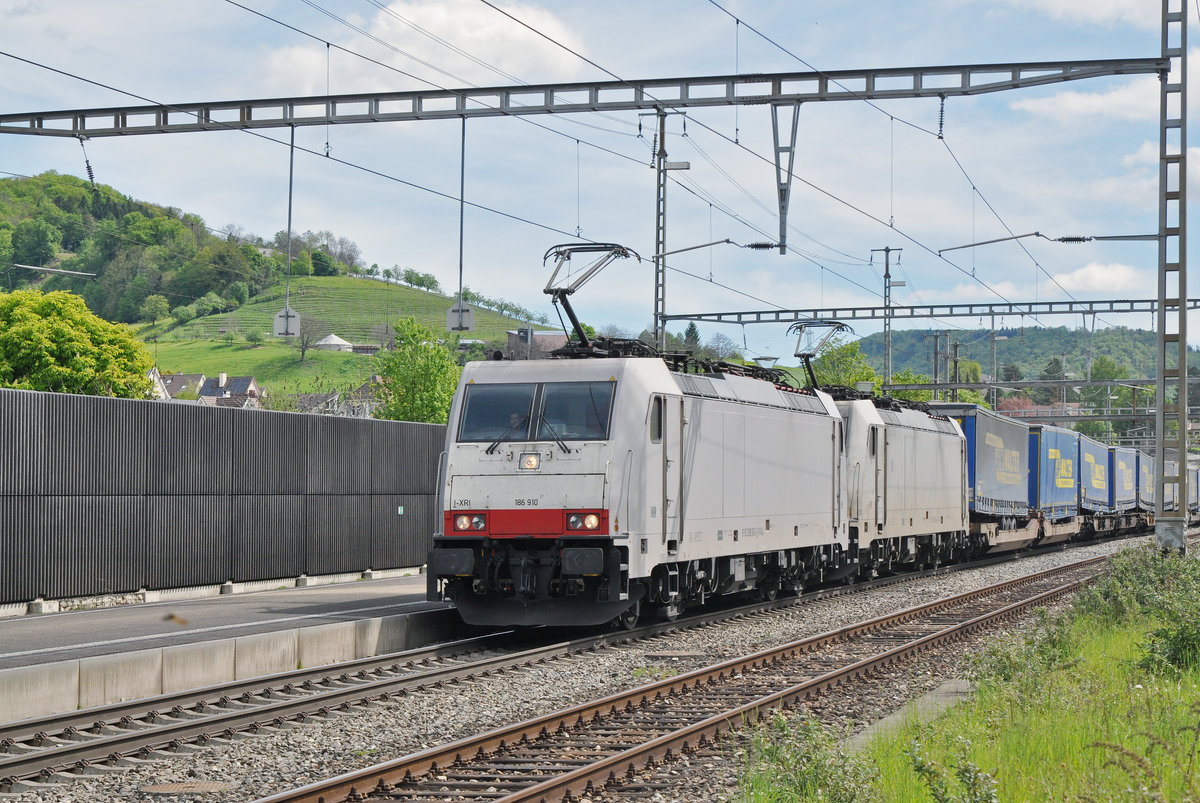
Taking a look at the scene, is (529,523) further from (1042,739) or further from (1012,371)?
(1012,371)

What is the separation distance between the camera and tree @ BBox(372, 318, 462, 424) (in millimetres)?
90250

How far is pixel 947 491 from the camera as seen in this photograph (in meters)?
32.0

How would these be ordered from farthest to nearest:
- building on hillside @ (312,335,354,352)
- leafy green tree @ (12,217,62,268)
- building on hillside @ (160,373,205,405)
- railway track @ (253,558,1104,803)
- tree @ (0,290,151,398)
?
building on hillside @ (312,335,354,352), building on hillside @ (160,373,205,405), leafy green tree @ (12,217,62,268), tree @ (0,290,151,398), railway track @ (253,558,1104,803)

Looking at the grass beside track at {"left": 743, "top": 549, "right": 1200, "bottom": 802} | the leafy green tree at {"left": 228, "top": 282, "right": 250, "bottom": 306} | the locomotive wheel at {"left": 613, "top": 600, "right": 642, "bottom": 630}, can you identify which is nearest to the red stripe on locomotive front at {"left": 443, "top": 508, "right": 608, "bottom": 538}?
the locomotive wheel at {"left": 613, "top": 600, "right": 642, "bottom": 630}

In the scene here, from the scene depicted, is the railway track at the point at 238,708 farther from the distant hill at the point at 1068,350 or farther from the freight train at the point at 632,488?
the distant hill at the point at 1068,350

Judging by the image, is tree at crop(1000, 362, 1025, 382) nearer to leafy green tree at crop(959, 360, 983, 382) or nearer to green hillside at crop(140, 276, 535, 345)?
leafy green tree at crop(959, 360, 983, 382)

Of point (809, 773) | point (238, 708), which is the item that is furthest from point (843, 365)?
point (809, 773)

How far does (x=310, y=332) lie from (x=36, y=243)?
5339 centimetres

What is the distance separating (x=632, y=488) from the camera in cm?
1559

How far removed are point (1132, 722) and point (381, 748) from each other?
18.0ft

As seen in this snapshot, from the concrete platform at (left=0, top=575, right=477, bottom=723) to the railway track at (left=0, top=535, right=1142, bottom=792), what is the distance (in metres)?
0.77

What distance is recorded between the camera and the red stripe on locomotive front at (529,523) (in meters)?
15.3

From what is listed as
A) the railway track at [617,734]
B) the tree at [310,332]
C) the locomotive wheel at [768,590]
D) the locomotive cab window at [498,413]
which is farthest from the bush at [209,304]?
the railway track at [617,734]

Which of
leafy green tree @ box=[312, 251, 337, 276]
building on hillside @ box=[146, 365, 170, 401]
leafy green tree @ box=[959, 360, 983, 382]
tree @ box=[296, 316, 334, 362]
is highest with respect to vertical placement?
leafy green tree @ box=[312, 251, 337, 276]
